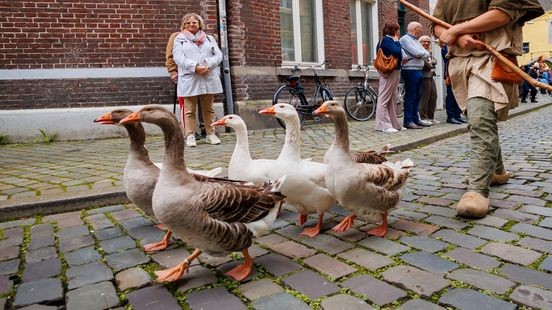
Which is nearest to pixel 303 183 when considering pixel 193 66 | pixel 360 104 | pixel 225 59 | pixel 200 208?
pixel 200 208

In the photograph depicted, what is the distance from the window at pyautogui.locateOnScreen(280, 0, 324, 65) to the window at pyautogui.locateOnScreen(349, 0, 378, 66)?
6.96ft

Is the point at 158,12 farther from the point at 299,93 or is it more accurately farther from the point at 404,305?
the point at 404,305

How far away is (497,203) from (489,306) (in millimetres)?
2128

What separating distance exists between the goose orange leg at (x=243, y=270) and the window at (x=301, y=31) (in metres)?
9.79

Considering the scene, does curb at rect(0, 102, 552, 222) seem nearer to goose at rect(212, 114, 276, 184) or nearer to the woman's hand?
goose at rect(212, 114, 276, 184)

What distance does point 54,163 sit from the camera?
21.3ft

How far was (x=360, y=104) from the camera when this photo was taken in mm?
12992

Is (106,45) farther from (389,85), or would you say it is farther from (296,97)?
(389,85)

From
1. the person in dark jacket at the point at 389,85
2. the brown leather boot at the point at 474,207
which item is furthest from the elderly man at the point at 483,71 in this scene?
the person in dark jacket at the point at 389,85

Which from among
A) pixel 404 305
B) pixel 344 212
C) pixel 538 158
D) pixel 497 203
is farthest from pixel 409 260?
pixel 538 158

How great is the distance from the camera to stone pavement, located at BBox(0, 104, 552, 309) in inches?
93.5

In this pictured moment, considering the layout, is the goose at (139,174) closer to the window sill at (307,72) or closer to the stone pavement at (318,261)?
the stone pavement at (318,261)

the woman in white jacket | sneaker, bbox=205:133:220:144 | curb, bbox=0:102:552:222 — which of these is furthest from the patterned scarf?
curb, bbox=0:102:552:222

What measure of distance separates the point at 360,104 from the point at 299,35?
2.71 meters
